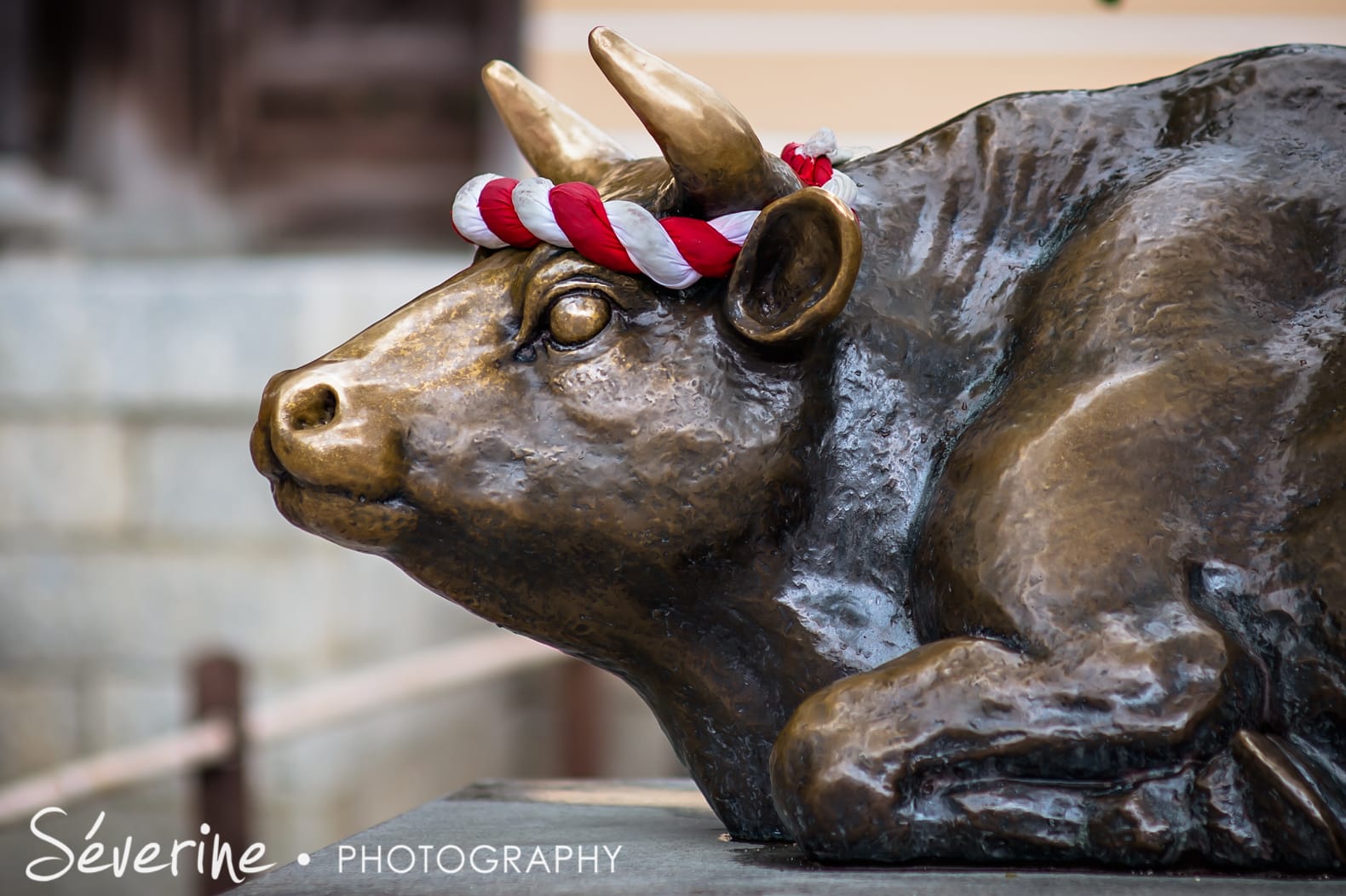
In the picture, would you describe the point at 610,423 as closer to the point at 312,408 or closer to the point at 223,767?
the point at 312,408

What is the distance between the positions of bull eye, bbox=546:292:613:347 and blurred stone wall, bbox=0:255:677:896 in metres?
2.42

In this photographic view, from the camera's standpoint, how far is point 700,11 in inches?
145

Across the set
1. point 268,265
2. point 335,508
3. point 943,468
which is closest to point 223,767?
point 268,265

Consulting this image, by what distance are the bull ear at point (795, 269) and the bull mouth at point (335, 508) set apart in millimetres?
349

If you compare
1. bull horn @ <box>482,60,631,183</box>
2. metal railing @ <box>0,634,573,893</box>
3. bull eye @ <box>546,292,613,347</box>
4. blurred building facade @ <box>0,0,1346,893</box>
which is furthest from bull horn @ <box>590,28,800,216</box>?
blurred building facade @ <box>0,0,1346,893</box>

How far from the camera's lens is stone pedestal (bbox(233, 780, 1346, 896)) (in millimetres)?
1158

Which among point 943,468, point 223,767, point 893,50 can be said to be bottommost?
point 223,767

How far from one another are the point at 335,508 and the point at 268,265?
277 centimetres

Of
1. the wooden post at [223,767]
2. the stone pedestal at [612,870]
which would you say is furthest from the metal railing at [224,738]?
the stone pedestal at [612,870]

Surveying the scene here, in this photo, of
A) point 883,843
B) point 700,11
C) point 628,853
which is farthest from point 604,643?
point 700,11

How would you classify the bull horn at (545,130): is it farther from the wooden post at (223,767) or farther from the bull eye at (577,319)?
the wooden post at (223,767)

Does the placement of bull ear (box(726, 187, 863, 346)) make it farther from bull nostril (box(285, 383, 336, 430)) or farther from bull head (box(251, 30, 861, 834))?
bull nostril (box(285, 383, 336, 430))

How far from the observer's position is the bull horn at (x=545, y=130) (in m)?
1.54

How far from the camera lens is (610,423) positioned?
52.1 inches
